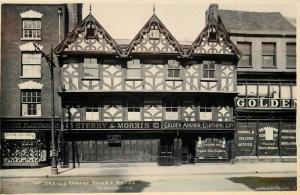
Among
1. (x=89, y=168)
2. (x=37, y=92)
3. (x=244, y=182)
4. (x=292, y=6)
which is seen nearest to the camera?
(x=292, y=6)

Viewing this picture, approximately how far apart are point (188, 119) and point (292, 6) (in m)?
8.21

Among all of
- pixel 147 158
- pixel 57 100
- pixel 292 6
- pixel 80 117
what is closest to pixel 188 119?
pixel 147 158

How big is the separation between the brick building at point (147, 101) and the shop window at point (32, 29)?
71mm

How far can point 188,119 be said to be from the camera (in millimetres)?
21281

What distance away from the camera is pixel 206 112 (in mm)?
21516

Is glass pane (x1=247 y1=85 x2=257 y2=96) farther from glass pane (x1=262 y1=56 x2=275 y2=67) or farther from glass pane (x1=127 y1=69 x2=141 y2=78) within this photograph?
glass pane (x1=127 y1=69 x2=141 y2=78)

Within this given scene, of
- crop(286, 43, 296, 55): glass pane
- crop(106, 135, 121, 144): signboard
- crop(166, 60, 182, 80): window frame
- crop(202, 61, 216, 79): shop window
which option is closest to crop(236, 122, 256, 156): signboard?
crop(202, 61, 216, 79): shop window

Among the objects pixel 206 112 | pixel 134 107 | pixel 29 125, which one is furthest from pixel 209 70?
pixel 29 125

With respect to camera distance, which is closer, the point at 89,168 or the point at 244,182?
the point at 244,182

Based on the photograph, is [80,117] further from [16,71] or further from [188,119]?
[188,119]

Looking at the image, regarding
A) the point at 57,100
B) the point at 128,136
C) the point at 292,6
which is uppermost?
the point at 292,6

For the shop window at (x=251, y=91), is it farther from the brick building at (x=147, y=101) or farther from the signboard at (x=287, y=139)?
the signboard at (x=287, y=139)

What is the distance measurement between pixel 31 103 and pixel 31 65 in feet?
6.27

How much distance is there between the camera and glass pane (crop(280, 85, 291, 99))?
22.2 meters
